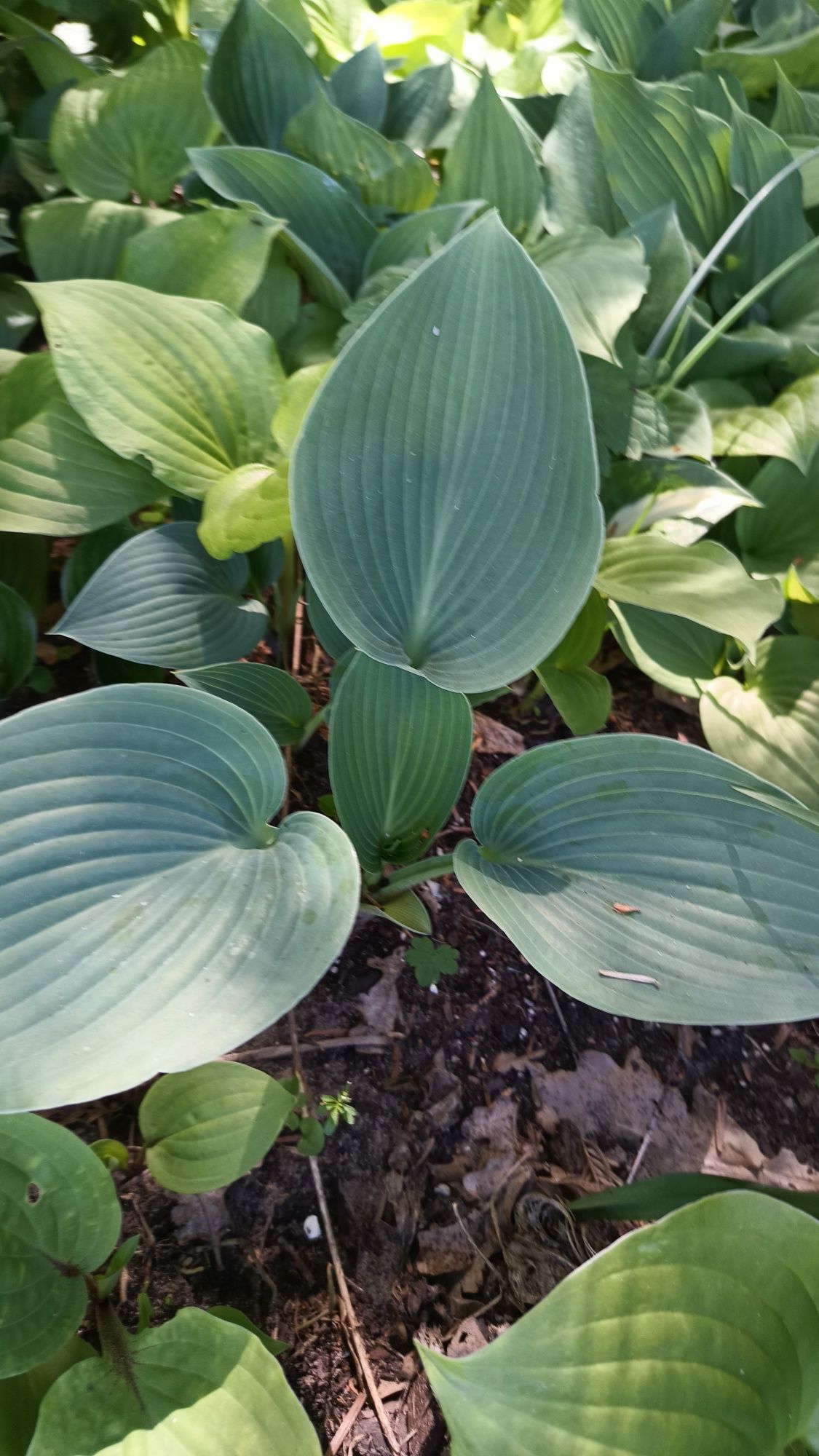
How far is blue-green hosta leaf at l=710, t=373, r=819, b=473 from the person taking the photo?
1.26 meters

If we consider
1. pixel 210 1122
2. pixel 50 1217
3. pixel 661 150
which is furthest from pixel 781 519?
pixel 50 1217

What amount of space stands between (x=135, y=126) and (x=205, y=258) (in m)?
0.33

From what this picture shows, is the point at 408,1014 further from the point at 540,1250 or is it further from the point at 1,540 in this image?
the point at 1,540

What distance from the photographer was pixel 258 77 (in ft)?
4.28

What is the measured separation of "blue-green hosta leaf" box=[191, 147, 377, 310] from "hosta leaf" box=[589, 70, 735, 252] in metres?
0.46

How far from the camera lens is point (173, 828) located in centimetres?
68

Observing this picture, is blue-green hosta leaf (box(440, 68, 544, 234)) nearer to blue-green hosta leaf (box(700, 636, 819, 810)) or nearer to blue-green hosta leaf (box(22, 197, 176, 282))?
blue-green hosta leaf (box(22, 197, 176, 282))

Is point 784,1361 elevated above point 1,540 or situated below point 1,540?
below

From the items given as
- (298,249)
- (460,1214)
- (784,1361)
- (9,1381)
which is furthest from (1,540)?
(784,1361)

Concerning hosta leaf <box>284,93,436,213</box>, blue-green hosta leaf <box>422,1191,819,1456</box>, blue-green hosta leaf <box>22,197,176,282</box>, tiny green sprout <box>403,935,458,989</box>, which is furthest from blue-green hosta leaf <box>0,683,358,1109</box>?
hosta leaf <box>284,93,436,213</box>

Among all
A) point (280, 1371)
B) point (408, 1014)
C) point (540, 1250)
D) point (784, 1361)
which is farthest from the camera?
point (408, 1014)

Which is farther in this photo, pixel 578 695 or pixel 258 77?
pixel 258 77

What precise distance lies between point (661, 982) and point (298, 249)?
45.2 inches

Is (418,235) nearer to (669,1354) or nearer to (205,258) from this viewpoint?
(205,258)
